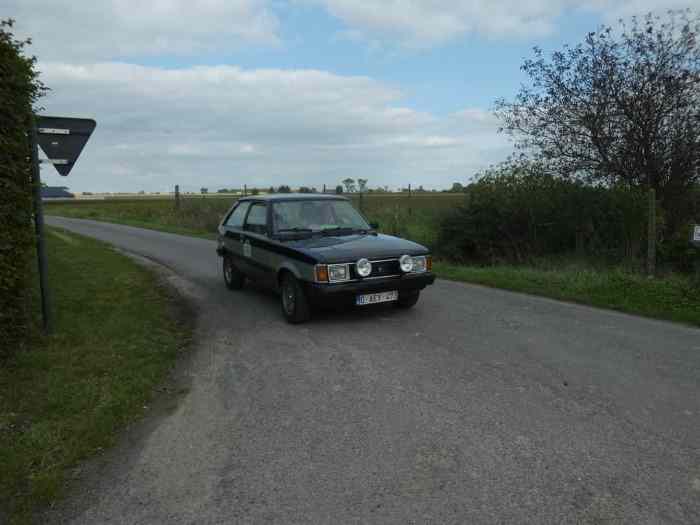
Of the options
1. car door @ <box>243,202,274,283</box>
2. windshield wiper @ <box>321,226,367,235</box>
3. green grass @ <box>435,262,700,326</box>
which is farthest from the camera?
car door @ <box>243,202,274,283</box>

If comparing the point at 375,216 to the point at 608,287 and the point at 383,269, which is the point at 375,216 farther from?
the point at 383,269

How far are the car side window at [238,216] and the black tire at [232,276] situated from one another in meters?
0.58

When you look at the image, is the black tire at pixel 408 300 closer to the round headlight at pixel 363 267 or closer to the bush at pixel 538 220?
the round headlight at pixel 363 267

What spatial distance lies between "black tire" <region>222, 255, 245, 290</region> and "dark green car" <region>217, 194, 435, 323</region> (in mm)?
470

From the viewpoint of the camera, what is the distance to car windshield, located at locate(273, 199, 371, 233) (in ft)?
25.0

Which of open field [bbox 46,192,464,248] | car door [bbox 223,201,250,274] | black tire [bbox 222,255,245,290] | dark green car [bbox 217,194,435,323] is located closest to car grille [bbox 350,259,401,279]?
dark green car [bbox 217,194,435,323]

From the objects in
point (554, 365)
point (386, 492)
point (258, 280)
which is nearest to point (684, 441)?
point (554, 365)

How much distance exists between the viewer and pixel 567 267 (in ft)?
35.3

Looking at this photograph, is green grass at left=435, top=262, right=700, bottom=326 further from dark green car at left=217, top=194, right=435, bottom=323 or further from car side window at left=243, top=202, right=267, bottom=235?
car side window at left=243, top=202, right=267, bottom=235

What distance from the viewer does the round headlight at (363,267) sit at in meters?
6.57

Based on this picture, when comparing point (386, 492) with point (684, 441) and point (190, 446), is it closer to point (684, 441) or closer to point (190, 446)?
point (190, 446)

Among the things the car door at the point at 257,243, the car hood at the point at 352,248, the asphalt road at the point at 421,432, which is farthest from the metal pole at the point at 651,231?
the car door at the point at 257,243

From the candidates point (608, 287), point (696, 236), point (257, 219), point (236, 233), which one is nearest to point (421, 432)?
point (257, 219)

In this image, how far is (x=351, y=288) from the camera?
21.4 ft
